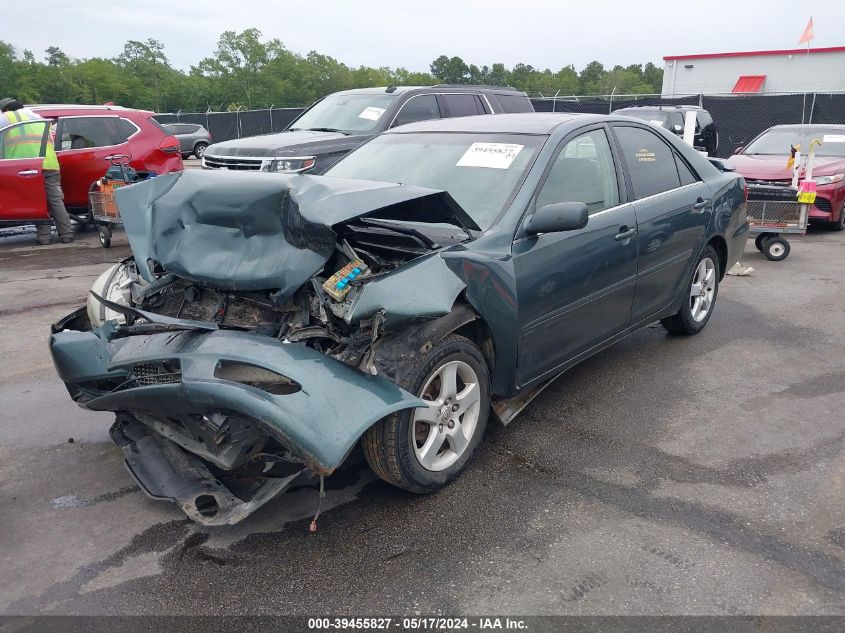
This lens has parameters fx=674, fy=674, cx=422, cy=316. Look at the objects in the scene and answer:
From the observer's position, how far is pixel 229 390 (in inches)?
98.7

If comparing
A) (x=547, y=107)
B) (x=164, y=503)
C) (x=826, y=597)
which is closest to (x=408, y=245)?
(x=164, y=503)

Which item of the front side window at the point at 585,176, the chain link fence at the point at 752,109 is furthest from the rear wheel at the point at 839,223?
the chain link fence at the point at 752,109

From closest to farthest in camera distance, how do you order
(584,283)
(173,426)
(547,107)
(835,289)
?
(173,426) → (584,283) → (835,289) → (547,107)

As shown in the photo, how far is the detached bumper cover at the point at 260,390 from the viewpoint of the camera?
2.46 m

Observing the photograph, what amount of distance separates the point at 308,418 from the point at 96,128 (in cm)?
1020

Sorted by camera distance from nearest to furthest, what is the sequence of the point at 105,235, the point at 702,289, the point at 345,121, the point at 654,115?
1. the point at 702,289
2. the point at 345,121
3. the point at 105,235
4. the point at 654,115

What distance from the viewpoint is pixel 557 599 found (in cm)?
251

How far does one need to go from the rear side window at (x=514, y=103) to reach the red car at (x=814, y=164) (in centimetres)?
330

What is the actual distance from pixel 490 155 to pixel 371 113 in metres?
5.88

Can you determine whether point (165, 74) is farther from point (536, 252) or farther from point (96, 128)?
point (536, 252)

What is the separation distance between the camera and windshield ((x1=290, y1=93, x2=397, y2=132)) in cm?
928

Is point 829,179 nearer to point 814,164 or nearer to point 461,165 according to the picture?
point 814,164

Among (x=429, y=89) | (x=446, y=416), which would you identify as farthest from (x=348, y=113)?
(x=446, y=416)

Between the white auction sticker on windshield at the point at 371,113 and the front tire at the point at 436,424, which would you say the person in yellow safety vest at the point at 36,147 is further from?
the front tire at the point at 436,424
